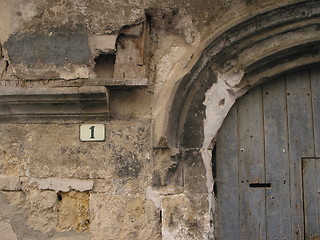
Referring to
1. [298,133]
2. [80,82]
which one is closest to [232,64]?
[298,133]

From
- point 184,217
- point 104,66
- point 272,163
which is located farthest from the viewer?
point 272,163

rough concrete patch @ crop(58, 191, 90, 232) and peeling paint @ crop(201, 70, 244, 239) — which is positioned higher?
peeling paint @ crop(201, 70, 244, 239)

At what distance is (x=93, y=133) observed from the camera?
2438 millimetres

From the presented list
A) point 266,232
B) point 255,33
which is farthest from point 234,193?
point 255,33

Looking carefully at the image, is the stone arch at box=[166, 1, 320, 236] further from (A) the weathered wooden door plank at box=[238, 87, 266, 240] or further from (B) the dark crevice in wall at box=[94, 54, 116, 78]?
(B) the dark crevice in wall at box=[94, 54, 116, 78]

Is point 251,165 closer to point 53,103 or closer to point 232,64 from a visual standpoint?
point 232,64

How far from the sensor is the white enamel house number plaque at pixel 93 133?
2.43 meters

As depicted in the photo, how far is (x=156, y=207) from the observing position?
2.39 m

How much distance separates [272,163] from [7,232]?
1694 mm

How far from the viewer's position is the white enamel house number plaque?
7.98 ft

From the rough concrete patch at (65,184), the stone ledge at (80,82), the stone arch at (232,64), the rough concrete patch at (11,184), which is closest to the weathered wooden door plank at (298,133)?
the stone arch at (232,64)

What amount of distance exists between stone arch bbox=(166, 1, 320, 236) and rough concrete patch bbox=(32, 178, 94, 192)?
0.57m

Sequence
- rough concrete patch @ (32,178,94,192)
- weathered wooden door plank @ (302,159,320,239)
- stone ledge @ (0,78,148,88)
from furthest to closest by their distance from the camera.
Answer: weathered wooden door plank @ (302,159,320,239), rough concrete patch @ (32,178,94,192), stone ledge @ (0,78,148,88)

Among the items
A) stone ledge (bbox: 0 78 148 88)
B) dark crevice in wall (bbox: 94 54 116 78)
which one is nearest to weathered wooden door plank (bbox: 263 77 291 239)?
stone ledge (bbox: 0 78 148 88)
